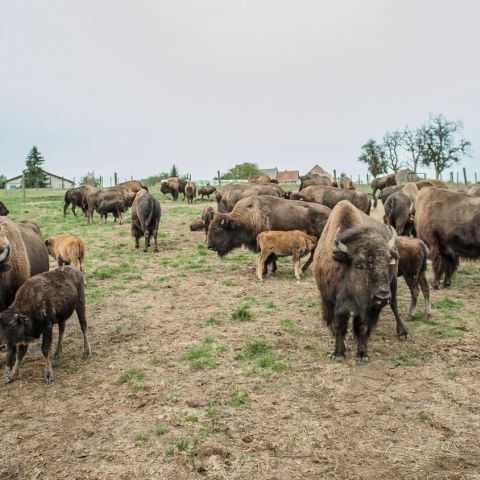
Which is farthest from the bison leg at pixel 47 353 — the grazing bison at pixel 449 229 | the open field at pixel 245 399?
the grazing bison at pixel 449 229

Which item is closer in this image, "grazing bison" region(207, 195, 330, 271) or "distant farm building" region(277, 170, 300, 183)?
"grazing bison" region(207, 195, 330, 271)

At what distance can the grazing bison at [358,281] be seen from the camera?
5.45m

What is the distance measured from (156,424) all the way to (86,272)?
796 centimetres

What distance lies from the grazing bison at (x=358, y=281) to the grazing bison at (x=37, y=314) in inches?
133

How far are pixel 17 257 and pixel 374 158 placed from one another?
213ft

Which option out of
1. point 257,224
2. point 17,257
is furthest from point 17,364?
point 257,224

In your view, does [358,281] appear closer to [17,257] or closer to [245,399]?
[245,399]

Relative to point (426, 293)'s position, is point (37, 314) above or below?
above

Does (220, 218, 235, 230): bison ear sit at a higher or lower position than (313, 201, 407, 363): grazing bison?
higher

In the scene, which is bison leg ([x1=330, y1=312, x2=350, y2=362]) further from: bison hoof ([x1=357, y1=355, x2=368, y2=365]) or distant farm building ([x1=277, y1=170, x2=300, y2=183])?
distant farm building ([x1=277, y1=170, x2=300, y2=183])

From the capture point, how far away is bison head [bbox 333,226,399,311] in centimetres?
540

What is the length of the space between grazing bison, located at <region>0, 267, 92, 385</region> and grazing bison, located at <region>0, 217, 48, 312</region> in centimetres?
60

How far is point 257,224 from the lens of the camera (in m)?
12.3

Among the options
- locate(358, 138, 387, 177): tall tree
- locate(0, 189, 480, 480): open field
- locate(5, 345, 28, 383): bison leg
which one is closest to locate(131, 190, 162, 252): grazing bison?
locate(0, 189, 480, 480): open field
